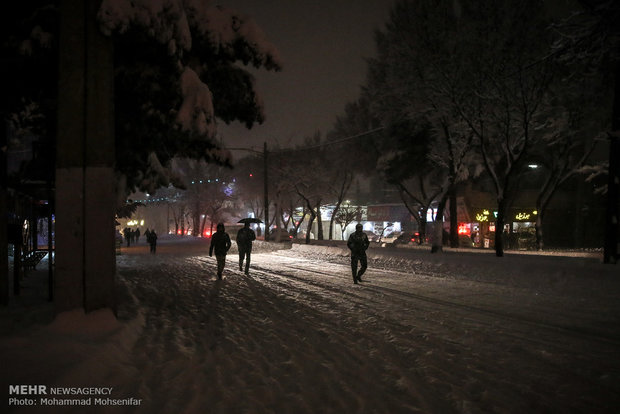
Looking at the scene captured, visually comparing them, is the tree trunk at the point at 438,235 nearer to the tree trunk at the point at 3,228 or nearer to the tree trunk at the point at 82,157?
the tree trunk at the point at 3,228

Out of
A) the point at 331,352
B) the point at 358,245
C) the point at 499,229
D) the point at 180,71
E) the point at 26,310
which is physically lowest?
the point at 331,352

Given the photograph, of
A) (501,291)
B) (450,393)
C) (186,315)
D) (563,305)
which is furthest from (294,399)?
(501,291)

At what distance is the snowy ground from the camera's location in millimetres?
4551

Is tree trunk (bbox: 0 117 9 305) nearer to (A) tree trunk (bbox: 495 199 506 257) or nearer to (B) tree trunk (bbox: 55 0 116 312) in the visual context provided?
(B) tree trunk (bbox: 55 0 116 312)

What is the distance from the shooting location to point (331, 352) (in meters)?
6.29

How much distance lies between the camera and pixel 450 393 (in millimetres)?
4789

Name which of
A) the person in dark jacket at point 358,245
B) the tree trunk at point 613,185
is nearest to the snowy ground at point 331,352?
the person in dark jacket at point 358,245

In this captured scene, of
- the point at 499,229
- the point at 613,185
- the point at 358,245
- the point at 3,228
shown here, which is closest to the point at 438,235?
the point at 499,229

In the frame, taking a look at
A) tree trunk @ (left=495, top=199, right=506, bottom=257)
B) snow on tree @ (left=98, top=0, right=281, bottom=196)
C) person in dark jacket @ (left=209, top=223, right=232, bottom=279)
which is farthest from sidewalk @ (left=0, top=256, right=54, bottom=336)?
tree trunk @ (left=495, top=199, right=506, bottom=257)

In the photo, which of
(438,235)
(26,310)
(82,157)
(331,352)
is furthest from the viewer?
(438,235)

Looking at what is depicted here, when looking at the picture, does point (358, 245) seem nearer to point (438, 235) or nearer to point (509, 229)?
point (438, 235)

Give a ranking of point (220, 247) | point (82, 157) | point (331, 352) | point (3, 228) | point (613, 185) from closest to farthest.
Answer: point (331, 352) < point (82, 157) < point (3, 228) < point (613, 185) < point (220, 247)

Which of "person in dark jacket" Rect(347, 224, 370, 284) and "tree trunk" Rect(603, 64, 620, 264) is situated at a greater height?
"tree trunk" Rect(603, 64, 620, 264)

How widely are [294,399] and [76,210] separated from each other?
169 inches
